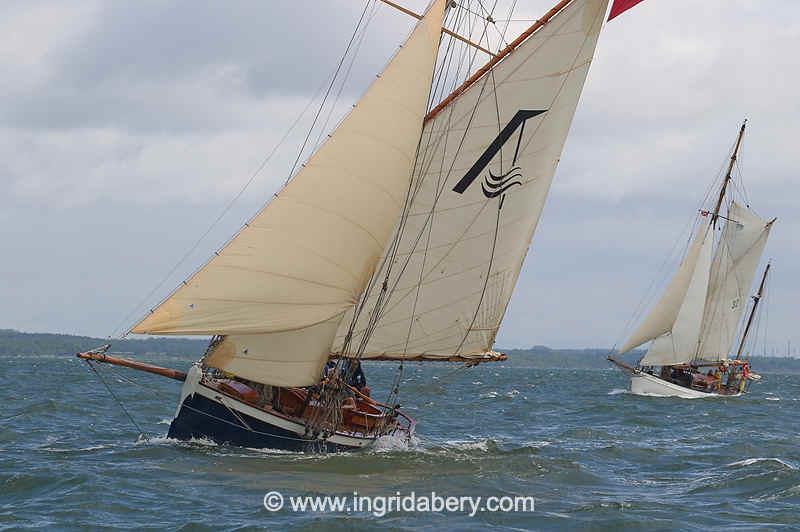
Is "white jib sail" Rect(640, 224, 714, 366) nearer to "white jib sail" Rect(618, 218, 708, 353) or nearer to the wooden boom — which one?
"white jib sail" Rect(618, 218, 708, 353)

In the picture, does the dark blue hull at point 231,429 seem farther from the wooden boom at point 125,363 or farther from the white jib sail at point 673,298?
the white jib sail at point 673,298

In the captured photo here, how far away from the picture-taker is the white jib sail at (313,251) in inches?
967

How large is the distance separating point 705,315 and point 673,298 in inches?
212

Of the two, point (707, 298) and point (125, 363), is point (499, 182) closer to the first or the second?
point (125, 363)

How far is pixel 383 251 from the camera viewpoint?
2734 cm

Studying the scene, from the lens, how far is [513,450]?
31.8 m

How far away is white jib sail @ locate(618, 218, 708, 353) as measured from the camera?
7200 centimetres

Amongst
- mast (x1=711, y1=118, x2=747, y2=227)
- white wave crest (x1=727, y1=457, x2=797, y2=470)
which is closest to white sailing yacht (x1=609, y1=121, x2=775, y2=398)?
mast (x1=711, y1=118, x2=747, y2=227)

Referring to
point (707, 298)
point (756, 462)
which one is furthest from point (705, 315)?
point (756, 462)

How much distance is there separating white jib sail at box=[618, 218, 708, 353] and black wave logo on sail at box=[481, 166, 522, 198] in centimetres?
4413

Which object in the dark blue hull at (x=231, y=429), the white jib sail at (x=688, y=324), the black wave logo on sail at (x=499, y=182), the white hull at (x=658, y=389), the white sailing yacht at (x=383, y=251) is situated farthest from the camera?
the white jib sail at (x=688, y=324)

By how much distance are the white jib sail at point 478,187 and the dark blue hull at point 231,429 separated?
10.0 feet

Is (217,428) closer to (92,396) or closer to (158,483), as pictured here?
(158,483)

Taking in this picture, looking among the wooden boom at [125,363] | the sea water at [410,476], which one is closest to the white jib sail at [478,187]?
the sea water at [410,476]
